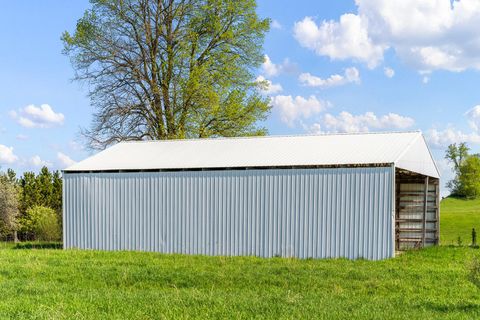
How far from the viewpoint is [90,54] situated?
98.2 ft

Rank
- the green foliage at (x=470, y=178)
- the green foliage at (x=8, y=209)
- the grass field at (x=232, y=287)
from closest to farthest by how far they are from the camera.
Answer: the grass field at (x=232, y=287) → the green foliage at (x=8, y=209) → the green foliage at (x=470, y=178)

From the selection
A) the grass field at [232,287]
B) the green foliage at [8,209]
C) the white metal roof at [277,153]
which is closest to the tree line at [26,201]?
the green foliage at [8,209]

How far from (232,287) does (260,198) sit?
22.0 ft

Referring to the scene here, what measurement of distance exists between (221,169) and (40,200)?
24001 millimetres

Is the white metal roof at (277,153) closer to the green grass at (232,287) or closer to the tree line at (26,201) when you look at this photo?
the green grass at (232,287)

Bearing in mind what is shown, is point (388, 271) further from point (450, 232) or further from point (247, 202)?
point (450, 232)

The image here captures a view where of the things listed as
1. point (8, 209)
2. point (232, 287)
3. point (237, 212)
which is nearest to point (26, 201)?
point (8, 209)

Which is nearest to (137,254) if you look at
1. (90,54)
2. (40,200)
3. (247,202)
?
(247,202)

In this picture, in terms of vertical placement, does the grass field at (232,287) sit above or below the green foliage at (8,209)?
above

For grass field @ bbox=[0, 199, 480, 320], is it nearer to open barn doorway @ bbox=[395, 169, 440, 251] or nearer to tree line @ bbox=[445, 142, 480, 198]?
open barn doorway @ bbox=[395, 169, 440, 251]

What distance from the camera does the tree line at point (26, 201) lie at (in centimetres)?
3609

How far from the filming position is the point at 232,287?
37.3 feet

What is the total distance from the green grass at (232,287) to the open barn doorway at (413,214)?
480 centimetres

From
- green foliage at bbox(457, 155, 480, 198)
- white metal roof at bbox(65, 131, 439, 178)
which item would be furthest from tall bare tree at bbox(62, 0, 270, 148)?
green foliage at bbox(457, 155, 480, 198)
